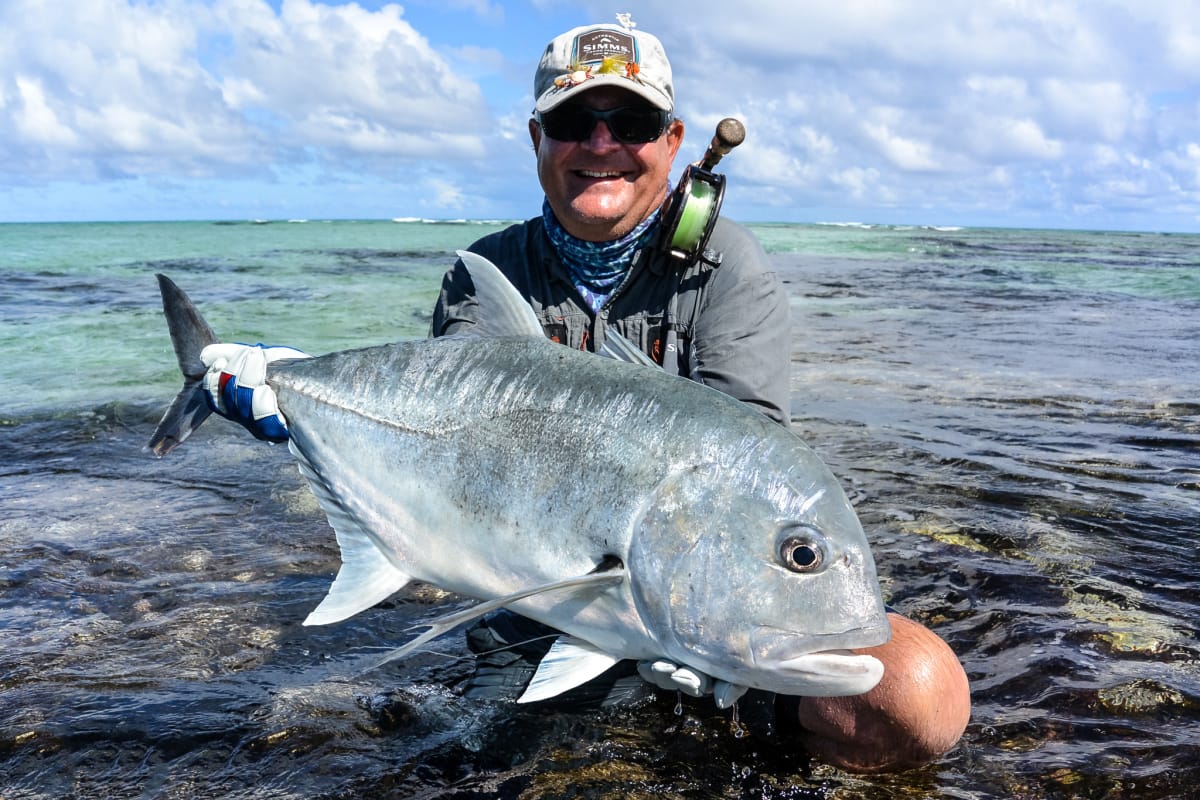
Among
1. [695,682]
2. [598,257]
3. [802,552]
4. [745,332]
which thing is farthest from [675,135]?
[695,682]

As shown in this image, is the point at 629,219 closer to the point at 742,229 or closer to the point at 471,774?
the point at 742,229

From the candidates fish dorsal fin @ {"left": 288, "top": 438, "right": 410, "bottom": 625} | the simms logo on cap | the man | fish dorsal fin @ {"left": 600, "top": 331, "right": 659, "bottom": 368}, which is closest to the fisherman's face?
the man

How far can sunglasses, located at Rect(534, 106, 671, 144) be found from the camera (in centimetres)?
345

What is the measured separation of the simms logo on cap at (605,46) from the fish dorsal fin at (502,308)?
116 centimetres

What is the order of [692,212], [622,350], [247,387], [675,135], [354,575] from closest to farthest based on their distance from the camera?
[622,350] < [354,575] < [247,387] < [692,212] < [675,135]

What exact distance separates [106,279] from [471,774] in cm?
2483

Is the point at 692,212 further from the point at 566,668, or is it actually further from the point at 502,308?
the point at 566,668

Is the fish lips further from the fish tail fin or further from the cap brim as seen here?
the fish tail fin

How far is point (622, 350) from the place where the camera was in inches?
102

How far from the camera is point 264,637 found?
3.90 metres

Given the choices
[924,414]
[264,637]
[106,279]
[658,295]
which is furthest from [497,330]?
[106,279]

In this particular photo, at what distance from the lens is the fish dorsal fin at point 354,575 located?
2.84 m

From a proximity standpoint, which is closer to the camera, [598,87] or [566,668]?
[566,668]

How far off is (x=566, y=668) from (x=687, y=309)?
1532 mm
